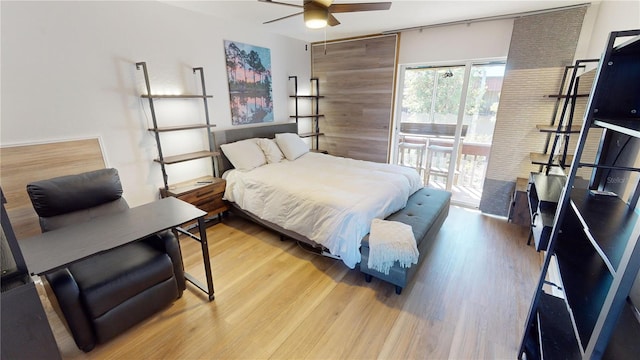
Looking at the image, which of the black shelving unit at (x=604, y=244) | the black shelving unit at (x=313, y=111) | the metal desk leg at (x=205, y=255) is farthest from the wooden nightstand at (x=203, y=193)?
the black shelving unit at (x=604, y=244)

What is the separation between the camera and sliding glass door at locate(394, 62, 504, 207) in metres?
3.58

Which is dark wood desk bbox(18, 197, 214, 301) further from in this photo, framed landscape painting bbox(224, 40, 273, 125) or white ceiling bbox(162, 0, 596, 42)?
white ceiling bbox(162, 0, 596, 42)

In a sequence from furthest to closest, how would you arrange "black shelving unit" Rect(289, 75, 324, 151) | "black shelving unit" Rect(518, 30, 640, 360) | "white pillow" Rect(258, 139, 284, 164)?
"black shelving unit" Rect(289, 75, 324, 151), "white pillow" Rect(258, 139, 284, 164), "black shelving unit" Rect(518, 30, 640, 360)

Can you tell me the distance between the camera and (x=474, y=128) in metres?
3.74

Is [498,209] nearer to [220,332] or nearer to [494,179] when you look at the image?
[494,179]

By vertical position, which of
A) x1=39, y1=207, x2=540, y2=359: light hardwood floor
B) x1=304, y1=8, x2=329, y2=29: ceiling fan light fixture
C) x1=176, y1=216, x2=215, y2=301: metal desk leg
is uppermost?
x1=304, y1=8, x2=329, y2=29: ceiling fan light fixture

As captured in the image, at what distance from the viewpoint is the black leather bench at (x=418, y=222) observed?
212cm

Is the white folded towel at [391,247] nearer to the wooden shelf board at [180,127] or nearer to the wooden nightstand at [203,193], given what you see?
the wooden nightstand at [203,193]

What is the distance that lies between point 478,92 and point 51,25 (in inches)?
178

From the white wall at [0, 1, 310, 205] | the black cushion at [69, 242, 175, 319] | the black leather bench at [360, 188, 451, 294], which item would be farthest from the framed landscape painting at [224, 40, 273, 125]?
the black leather bench at [360, 188, 451, 294]

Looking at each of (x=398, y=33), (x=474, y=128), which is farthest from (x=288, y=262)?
(x=398, y=33)

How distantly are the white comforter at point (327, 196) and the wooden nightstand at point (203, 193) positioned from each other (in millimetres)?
119

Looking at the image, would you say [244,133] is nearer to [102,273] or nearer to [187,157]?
[187,157]

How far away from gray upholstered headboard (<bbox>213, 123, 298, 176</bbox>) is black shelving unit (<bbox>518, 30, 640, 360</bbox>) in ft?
10.7
